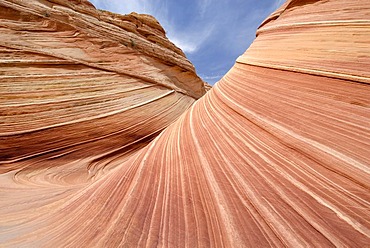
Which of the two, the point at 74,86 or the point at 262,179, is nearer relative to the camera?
the point at 262,179

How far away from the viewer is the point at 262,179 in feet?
3.37

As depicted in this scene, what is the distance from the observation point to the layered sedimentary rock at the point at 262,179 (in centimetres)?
80

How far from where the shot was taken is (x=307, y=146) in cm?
103

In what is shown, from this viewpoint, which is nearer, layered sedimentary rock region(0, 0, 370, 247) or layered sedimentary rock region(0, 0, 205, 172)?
layered sedimentary rock region(0, 0, 370, 247)

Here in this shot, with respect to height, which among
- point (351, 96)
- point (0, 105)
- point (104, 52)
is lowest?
point (351, 96)

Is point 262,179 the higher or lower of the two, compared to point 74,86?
lower

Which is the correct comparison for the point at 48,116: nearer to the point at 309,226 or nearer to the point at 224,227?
the point at 224,227

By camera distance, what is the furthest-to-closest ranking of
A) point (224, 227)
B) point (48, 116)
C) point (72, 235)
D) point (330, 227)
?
point (48, 116)
point (72, 235)
point (224, 227)
point (330, 227)

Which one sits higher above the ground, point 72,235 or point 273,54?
point 273,54

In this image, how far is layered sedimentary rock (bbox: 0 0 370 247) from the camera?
80cm

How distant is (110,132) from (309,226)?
290cm

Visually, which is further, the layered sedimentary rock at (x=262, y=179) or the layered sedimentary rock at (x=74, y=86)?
the layered sedimentary rock at (x=74, y=86)

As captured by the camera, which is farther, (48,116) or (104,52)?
(104,52)

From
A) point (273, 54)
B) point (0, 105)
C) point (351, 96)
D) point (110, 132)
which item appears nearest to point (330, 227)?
point (351, 96)
